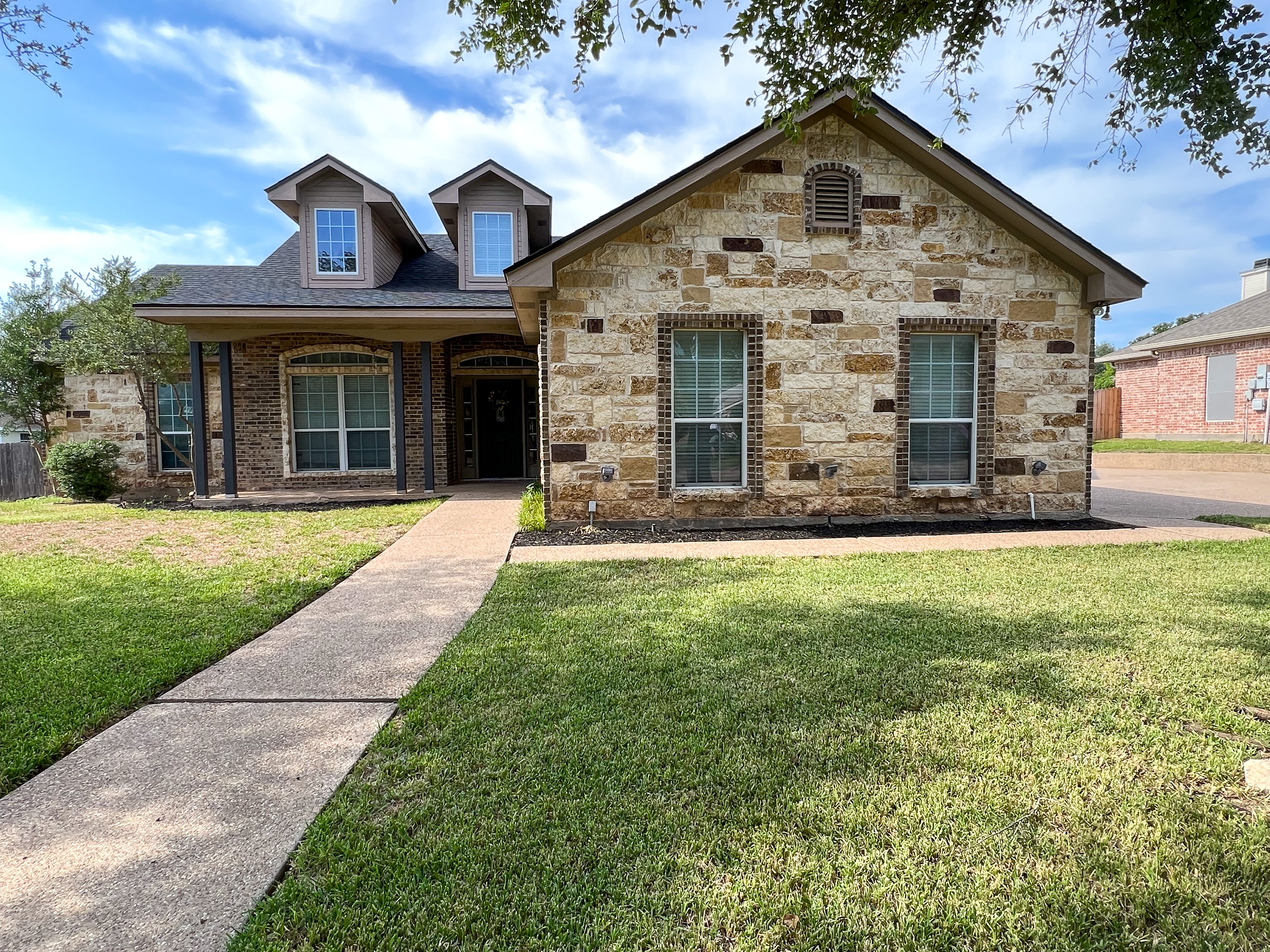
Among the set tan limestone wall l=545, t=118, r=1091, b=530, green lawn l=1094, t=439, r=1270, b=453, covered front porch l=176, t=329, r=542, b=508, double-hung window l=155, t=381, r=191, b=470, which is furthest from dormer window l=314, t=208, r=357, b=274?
green lawn l=1094, t=439, r=1270, b=453

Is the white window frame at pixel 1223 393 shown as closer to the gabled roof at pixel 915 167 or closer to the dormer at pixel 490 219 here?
the gabled roof at pixel 915 167

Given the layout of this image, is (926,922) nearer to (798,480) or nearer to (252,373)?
(798,480)

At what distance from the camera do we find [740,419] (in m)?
8.19

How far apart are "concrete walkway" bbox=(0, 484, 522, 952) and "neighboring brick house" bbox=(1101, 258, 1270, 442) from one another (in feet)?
86.5

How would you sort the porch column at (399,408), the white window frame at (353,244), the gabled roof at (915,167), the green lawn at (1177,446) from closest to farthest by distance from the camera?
the gabled roof at (915,167)
the porch column at (399,408)
the white window frame at (353,244)
the green lawn at (1177,446)

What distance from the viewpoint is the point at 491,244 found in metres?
12.9

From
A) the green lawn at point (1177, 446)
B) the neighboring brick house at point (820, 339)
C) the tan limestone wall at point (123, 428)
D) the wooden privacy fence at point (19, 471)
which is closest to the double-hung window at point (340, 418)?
the tan limestone wall at point (123, 428)

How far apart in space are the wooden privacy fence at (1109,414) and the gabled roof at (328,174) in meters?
26.3

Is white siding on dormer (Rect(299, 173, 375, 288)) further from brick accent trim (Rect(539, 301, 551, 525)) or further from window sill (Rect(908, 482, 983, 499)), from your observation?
window sill (Rect(908, 482, 983, 499))

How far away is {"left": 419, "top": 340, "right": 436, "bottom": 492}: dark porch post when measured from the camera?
1198 cm

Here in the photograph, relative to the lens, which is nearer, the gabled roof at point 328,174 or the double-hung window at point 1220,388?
the gabled roof at point 328,174

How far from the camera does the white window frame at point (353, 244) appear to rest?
1240cm

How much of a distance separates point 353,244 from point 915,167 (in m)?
10.00

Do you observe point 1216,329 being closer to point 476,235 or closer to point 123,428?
point 476,235
